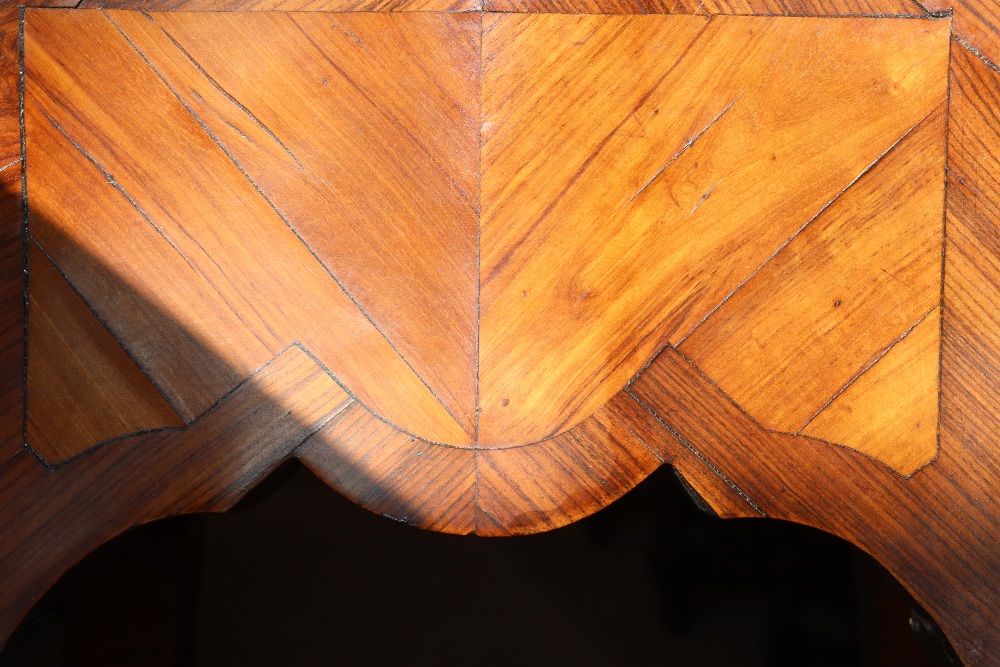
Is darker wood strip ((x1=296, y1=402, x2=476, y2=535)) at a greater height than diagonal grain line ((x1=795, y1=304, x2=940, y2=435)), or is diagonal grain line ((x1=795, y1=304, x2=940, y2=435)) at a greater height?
darker wood strip ((x1=296, y1=402, x2=476, y2=535))

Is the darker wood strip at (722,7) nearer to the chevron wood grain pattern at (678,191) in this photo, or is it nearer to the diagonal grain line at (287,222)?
the chevron wood grain pattern at (678,191)

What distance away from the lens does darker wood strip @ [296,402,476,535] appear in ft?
2.48

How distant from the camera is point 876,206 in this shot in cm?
77

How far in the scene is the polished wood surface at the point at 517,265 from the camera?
76cm

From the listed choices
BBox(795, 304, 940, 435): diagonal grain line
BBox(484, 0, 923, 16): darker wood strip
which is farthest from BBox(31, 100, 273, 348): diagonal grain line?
BBox(795, 304, 940, 435): diagonal grain line

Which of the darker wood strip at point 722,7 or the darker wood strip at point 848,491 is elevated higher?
the darker wood strip at point 722,7

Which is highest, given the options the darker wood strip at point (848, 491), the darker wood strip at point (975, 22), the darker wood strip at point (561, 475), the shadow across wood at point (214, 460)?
the shadow across wood at point (214, 460)

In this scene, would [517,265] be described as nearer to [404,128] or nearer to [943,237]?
[404,128]

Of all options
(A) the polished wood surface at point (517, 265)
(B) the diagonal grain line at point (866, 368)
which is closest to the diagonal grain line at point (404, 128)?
(A) the polished wood surface at point (517, 265)

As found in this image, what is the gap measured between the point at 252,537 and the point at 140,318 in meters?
0.22

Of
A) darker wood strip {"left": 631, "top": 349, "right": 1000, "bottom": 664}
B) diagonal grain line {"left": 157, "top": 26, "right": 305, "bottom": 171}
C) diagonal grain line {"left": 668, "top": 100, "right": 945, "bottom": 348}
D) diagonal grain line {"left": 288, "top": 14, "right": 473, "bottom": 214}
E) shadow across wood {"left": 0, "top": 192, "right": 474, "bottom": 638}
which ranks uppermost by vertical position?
diagonal grain line {"left": 157, "top": 26, "right": 305, "bottom": 171}

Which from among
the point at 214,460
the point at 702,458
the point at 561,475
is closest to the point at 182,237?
the point at 214,460

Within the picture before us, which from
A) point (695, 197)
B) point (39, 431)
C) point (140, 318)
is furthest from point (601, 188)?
point (39, 431)

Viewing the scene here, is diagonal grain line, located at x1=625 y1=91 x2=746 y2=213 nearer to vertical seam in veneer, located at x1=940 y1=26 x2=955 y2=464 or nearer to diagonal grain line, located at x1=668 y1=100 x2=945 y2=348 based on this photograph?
diagonal grain line, located at x1=668 y1=100 x2=945 y2=348
